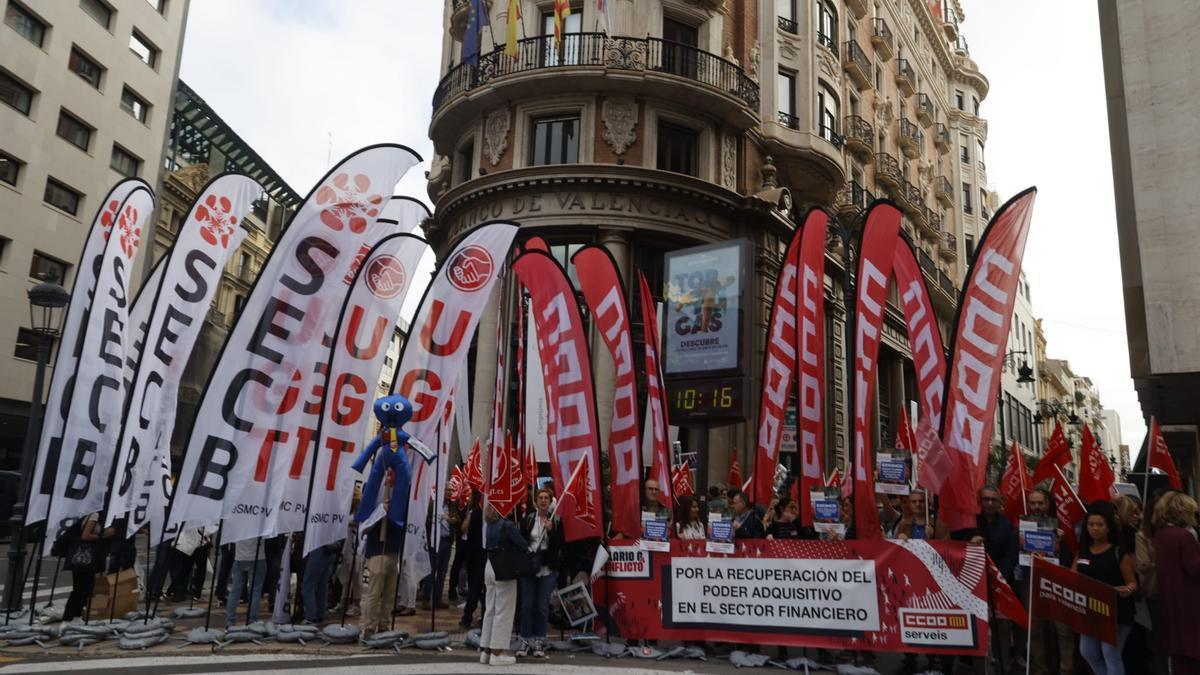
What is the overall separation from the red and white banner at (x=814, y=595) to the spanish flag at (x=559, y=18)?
1829cm

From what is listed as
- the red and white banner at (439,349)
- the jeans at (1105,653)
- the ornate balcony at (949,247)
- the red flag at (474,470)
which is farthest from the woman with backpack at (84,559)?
the ornate balcony at (949,247)

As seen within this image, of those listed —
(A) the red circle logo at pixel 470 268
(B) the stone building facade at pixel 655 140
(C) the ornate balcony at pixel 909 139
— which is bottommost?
(A) the red circle logo at pixel 470 268

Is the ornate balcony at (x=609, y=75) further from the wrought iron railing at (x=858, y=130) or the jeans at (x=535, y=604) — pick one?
the jeans at (x=535, y=604)

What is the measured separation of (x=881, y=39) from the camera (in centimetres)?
3944

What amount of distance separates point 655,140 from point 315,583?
58.5 ft

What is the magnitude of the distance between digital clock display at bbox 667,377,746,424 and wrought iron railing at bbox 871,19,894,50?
3025cm

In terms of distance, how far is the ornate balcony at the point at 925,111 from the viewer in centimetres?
4678

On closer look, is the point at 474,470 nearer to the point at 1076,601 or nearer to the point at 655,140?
the point at 1076,601

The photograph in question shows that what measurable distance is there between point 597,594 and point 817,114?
25.2 meters

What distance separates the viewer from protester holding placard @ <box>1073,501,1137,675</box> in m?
6.58

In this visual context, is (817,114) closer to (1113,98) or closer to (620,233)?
(620,233)

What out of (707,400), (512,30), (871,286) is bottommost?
(707,400)

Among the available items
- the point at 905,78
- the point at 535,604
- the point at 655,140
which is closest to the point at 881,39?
the point at 905,78

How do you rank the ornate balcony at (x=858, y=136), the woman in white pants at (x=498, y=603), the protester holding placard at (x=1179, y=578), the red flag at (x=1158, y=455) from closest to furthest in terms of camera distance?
the protester holding placard at (x=1179, y=578), the woman in white pants at (x=498, y=603), the red flag at (x=1158, y=455), the ornate balcony at (x=858, y=136)
